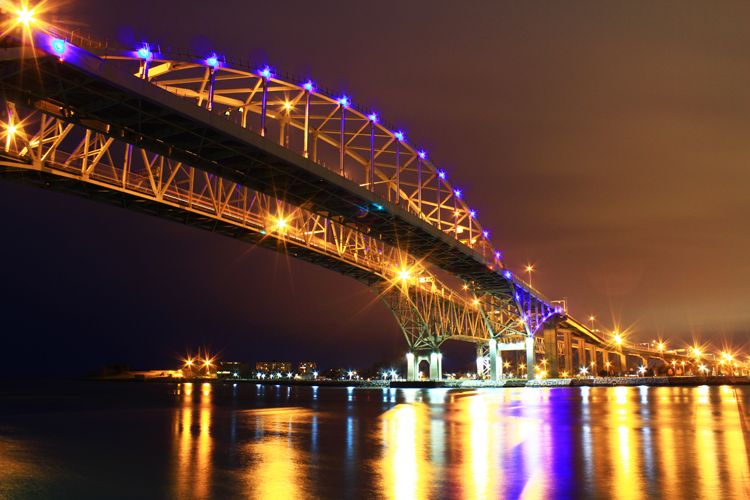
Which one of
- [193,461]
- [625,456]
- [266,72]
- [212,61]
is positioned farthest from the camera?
[266,72]

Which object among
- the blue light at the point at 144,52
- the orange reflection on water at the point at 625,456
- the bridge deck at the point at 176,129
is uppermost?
the blue light at the point at 144,52

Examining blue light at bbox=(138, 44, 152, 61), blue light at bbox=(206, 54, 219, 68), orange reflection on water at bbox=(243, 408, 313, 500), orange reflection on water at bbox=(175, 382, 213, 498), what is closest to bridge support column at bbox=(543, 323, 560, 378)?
blue light at bbox=(206, 54, 219, 68)

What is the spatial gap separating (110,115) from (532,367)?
230 ft

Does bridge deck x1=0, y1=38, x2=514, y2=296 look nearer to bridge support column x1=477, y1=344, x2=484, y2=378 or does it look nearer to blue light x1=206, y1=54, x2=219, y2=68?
blue light x1=206, y1=54, x2=219, y2=68

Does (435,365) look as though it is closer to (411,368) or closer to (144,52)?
(411,368)

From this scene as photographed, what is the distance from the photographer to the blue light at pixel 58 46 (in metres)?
24.6

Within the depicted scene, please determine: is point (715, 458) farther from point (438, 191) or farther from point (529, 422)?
point (438, 191)

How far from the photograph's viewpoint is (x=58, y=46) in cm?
2484

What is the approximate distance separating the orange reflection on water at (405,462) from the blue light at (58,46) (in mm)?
19404

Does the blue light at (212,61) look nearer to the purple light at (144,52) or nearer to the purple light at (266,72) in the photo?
the purple light at (266,72)

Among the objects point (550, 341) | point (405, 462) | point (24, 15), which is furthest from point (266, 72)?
point (550, 341)

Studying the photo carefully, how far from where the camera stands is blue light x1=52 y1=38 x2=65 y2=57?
2464 centimetres

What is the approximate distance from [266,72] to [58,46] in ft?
63.2

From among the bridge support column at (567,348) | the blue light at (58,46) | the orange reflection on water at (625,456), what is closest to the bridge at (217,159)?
the blue light at (58,46)
